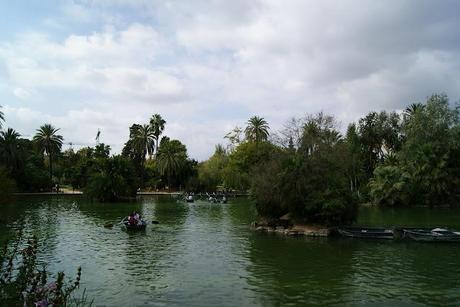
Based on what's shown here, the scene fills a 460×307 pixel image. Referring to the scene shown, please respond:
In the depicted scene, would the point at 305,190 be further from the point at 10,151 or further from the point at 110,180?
the point at 10,151

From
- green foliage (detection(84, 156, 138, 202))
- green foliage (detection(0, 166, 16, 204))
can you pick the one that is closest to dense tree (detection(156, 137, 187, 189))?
green foliage (detection(84, 156, 138, 202))

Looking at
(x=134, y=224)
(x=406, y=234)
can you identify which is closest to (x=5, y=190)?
(x=134, y=224)

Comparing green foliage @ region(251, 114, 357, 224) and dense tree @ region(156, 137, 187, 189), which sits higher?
dense tree @ region(156, 137, 187, 189)

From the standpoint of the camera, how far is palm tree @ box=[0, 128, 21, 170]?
89.8 metres

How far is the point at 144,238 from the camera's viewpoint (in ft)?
117

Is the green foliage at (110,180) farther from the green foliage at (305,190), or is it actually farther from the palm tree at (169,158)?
the green foliage at (305,190)

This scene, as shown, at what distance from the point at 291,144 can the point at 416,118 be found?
85.8 ft

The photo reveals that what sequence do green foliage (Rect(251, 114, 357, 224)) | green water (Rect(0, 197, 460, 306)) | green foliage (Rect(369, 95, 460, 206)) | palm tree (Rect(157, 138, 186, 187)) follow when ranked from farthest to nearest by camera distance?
1. palm tree (Rect(157, 138, 186, 187))
2. green foliage (Rect(369, 95, 460, 206))
3. green foliage (Rect(251, 114, 357, 224))
4. green water (Rect(0, 197, 460, 306))

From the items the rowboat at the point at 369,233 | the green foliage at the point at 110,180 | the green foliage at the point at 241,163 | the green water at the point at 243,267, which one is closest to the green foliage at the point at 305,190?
the rowboat at the point at 369,233

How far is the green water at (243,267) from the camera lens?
18578 millimetres

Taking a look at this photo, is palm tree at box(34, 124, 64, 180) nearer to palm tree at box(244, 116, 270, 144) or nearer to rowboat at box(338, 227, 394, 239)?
palm tree at box(244, 116, 270, 144)

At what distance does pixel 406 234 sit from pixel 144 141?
89.5 meters

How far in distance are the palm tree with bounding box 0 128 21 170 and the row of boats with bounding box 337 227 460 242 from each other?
7421cm

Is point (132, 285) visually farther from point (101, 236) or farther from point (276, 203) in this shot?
point (276, 203)
